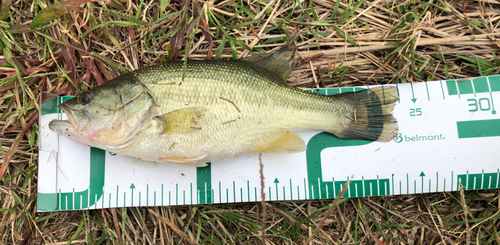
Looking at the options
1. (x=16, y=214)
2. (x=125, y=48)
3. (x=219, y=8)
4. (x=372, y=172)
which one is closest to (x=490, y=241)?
(x=372, y=172)

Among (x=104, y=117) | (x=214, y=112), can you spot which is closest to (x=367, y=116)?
(x=214, y=112)

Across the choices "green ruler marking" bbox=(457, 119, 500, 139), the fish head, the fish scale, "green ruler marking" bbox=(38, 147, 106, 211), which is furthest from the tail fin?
Result: "green ruler marking" bbox=(38, 147, 106, 211)

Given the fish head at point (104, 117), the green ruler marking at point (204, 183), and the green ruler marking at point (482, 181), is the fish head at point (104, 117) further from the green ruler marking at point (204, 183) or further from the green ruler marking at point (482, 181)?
the green ruler marking at point (482, 181)

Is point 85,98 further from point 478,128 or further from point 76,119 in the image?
point 478,128

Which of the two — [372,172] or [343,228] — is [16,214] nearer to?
[343,228]

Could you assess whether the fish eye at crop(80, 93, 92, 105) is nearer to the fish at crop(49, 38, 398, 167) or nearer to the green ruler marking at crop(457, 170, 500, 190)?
the fish at crop(49, 38, 398, 167)
